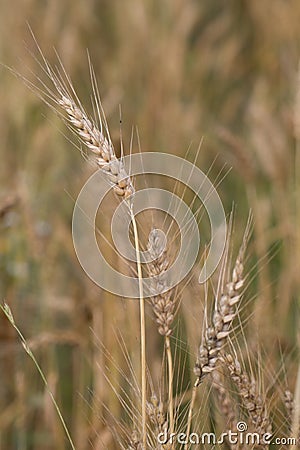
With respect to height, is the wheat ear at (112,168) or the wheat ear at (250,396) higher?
the wheat ear at (112,168)

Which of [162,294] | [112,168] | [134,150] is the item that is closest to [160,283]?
[162,294]

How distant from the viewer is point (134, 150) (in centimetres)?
238

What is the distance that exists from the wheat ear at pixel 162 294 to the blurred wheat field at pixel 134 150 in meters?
0.04

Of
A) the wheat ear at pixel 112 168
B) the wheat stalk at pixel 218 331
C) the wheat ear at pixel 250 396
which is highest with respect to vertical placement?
the wheat ear at pixel 112 168

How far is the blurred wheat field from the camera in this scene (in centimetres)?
130

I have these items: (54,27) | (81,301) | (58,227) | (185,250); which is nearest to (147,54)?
(54,27)

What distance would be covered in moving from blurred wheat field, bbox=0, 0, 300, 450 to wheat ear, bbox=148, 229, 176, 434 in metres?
0.04

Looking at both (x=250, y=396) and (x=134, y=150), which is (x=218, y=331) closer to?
(x=250, y=396)

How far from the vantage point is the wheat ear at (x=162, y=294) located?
0.82 metres

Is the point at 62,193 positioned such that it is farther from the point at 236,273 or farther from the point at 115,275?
the point at 236,273

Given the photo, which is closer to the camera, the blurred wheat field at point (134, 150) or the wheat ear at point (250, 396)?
the wheat ear at point (250, 396)

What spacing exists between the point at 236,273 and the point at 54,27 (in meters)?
2.45

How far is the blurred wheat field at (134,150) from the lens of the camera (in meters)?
1.30

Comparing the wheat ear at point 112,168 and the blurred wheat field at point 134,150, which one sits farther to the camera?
the blurred wheat field at point 134,150
